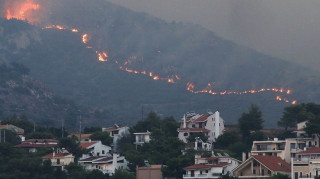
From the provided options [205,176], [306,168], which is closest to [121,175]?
[205,176]

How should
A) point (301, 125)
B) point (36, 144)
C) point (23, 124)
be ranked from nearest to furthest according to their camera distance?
point (301, 125), point (36, 144), point (23, 124)

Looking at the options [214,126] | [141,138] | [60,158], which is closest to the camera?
[60,158]

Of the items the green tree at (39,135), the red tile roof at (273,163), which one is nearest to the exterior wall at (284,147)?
the red tile roof at (273,163)

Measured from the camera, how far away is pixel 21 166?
126000 millimetres

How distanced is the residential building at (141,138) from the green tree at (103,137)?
11.7ft

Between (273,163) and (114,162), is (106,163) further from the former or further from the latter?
(273,163)

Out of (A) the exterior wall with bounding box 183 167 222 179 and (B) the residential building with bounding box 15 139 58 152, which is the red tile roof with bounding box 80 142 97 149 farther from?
(A) the exterior wall with bounding box 183 167 222 179

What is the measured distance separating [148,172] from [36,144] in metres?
20.6

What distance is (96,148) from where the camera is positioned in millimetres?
141125

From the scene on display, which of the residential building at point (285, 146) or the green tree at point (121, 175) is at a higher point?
the residential building at point (285, 146)

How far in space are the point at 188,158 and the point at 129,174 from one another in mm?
7004

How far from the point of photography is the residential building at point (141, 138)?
143750mm

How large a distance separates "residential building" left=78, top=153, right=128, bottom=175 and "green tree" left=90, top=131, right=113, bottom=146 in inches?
495

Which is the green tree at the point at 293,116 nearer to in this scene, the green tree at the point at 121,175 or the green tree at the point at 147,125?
the green tree at the point at 147,125
